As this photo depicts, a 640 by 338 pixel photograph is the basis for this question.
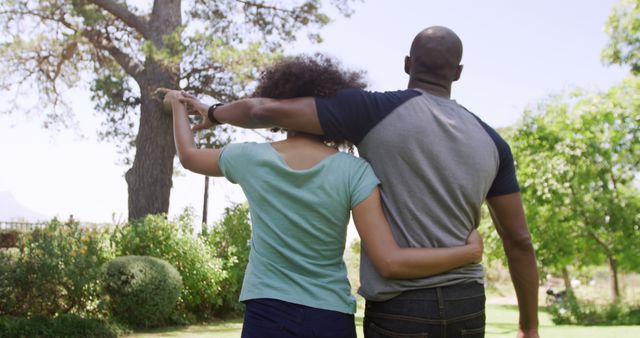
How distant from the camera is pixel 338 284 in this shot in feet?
6.91

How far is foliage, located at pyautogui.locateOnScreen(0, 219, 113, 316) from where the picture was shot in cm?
1002

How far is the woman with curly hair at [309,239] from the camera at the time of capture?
2047 millimetres

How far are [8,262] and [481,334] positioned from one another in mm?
9147

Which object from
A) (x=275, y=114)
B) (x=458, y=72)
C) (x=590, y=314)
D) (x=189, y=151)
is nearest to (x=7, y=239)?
(x=590, y=314)

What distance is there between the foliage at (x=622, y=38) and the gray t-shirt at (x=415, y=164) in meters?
19.9

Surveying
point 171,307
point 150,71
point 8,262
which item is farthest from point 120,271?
point 150,71

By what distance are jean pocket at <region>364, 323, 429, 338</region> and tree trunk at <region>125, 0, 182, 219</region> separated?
14.8 meters

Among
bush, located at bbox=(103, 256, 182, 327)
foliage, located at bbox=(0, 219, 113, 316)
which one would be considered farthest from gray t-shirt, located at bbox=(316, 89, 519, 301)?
bush, located at bbox=(103, 256, 182, 327)

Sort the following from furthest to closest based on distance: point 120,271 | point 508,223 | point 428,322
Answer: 1. point 120,271
2. point 508,223
3. point 428,322

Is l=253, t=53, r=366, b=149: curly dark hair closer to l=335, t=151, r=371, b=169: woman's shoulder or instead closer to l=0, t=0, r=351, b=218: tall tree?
l=335, t=151, r=371, b=169: woman's shoulder

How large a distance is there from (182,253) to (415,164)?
1199 centimetres

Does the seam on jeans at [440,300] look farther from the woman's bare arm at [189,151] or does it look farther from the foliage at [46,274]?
the foliage at [46,274]

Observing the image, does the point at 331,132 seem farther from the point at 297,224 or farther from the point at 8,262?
the point at 8,262

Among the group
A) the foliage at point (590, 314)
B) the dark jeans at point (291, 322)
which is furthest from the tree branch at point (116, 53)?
the dark jeans at point (291, 322)
